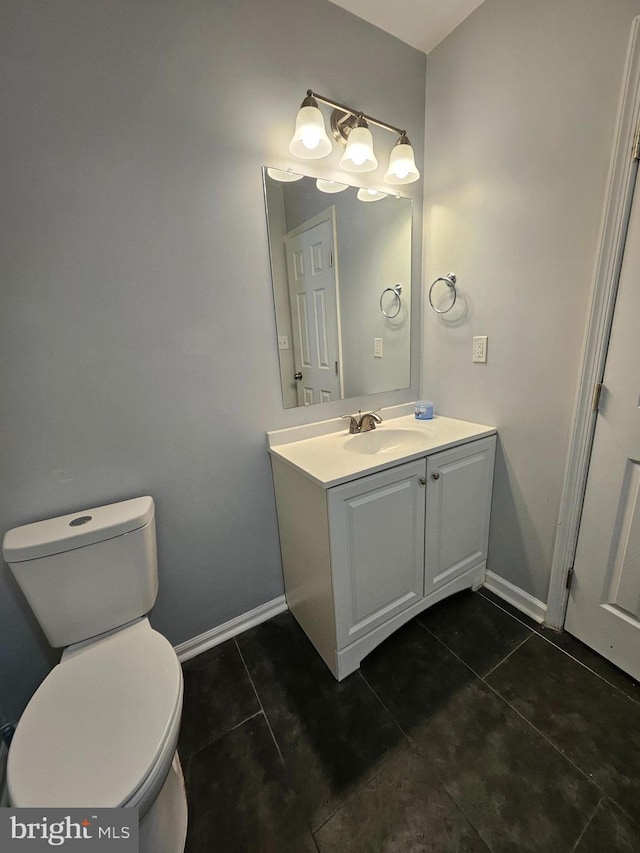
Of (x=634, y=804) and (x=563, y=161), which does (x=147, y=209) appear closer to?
(x=563, y=161)

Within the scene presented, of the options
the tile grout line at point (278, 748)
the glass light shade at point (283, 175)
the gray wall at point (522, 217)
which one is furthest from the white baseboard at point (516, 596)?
the glass light shade at point (283, 175)

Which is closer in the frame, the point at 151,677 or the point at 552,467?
the point at 151,677

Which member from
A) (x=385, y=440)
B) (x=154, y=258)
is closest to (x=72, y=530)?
(x=154, y=258)

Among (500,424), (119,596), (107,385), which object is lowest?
(119,596)

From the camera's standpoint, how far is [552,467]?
1.39 metres

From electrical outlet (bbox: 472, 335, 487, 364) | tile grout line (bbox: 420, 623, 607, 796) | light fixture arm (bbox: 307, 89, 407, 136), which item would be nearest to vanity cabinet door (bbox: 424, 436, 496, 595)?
tile grout line (bbox: 420, 623, 607, 796)

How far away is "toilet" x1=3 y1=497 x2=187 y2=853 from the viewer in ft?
2.31

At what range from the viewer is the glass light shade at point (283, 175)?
1.29m

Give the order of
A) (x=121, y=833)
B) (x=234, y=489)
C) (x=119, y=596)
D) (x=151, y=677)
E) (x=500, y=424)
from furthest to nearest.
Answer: (x=500, y=424) → (x=234, y=489) → (x=119, y=596) → (x=151, y=677) → (x=121, y=833)

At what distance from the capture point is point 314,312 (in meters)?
1.51

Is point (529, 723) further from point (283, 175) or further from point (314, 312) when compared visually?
point (283, 175)

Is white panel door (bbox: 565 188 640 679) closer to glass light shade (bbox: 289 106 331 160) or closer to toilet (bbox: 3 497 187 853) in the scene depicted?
glass light shade (bbox: 289 106 331 160)

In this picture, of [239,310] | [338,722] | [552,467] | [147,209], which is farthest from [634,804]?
[147,209]

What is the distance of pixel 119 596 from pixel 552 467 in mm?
1669
